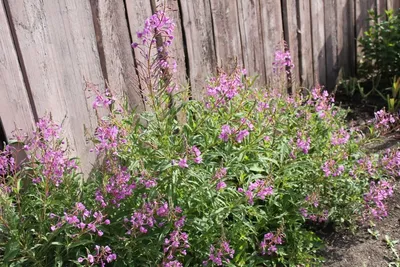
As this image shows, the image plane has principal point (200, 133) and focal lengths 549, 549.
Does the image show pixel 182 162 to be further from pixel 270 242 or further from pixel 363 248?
pixel 363 248

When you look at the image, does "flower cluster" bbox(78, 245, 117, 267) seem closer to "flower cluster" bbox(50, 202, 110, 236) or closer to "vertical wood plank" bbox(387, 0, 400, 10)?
"flower cluster" bbox(50, 202, 110, 236)

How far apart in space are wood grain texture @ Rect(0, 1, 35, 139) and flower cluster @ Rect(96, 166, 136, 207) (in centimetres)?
67

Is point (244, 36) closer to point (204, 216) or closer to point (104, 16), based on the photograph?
point (104, 16)

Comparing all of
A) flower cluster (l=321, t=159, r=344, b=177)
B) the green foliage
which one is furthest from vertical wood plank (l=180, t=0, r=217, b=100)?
the green foliage

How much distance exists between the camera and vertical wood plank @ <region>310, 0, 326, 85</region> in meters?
5.52

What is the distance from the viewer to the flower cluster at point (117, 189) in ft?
9.04

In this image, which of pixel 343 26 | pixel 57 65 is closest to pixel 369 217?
pixel 57 65

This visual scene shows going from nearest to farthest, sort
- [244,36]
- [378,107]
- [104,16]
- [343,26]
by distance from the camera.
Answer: [104,16], [244,36], [378,107], [343,26]

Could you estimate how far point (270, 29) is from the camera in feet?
16.4

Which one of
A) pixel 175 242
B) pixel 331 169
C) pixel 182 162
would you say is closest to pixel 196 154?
pixel 182 162

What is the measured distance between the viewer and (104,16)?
3523mm

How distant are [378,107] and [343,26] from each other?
1015mm

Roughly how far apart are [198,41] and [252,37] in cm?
73

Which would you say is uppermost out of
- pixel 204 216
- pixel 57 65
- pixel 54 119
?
pixel 57 65
